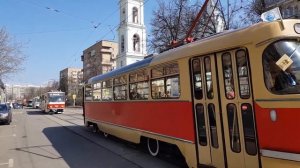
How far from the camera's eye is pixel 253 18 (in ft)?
86.0

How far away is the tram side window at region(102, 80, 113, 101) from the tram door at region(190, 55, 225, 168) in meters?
6.72

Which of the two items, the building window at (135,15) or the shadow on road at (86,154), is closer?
the shadow on road at (86,154)

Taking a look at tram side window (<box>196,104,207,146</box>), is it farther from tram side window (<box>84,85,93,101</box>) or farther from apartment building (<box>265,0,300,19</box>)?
apartment building (<box>265,0,300,19</box>)

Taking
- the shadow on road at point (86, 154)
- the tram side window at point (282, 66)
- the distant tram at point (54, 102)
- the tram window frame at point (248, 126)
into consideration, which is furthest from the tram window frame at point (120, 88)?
the distant tram at point (54, 102)

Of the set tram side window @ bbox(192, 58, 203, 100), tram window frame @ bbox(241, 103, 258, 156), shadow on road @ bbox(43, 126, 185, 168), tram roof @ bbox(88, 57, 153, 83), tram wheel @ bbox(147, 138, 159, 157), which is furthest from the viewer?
tram roof @ bbox(88, 57, 153, 83)

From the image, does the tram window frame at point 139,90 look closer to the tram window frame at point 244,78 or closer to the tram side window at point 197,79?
the tram side window at point 197,79

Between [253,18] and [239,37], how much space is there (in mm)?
20743

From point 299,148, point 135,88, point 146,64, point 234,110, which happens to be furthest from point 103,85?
point 299,148

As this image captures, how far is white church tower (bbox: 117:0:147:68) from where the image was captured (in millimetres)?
60159

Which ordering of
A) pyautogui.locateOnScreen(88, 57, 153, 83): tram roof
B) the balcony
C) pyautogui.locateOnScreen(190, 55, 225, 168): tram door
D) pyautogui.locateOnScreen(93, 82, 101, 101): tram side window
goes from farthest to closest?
the balcony, pyautogui.locateOnScreen(93, 82, 101, 101): tram side window, pyautogui.locateOnScreen(88, 57, 153, 83): tram roof, pyautogui.locateOnScreen(190, 55, 225, 168): tram door

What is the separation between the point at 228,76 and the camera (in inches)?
267

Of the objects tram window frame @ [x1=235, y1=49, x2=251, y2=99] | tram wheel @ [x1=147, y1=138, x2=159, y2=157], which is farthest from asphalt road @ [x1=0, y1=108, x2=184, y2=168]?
tram window frame @ [x1=235, y1=49, x2=251, y2=99]

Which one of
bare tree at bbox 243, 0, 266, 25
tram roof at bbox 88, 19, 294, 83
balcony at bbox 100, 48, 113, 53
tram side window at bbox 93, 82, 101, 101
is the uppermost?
balcony at bbox 100, 48, 113, 53

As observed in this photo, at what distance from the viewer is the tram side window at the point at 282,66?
5.73 metres
